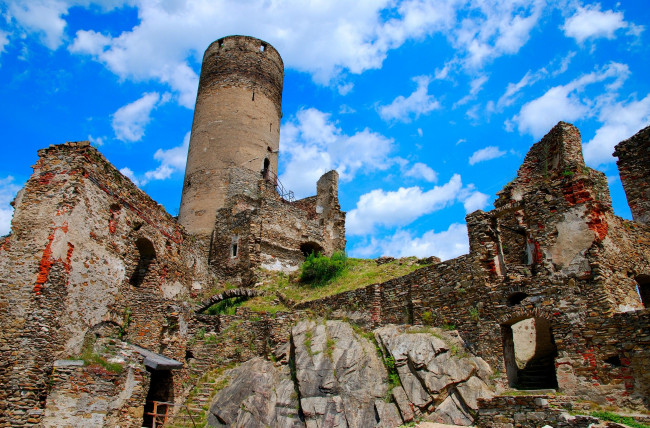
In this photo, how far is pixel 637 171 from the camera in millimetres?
19172

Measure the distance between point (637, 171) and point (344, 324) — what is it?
13.9 meters

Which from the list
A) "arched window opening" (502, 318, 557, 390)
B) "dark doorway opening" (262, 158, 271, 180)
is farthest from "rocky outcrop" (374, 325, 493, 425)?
"dark doorway opening" (262, 158, 271, 180)

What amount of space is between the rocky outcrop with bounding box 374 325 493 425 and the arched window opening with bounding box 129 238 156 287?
10.6 m

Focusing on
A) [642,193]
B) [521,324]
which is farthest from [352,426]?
[642,193]

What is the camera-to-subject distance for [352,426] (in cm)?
1267

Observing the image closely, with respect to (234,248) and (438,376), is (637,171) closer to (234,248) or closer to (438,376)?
(438,376)

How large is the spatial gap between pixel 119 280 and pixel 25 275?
11.0 ft

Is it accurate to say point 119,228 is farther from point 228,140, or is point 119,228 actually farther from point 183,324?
point 228,140

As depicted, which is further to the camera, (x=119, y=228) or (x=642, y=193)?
(x=642, y=193)

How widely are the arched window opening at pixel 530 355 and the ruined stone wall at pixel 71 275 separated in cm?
1109

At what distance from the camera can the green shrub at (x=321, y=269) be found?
2253cm

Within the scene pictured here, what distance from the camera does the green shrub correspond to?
2253 centimetres

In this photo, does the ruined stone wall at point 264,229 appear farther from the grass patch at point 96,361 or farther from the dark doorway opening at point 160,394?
the grass patch at point 96,361

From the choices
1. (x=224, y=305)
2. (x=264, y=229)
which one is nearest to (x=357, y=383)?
(x=224, y=305)
